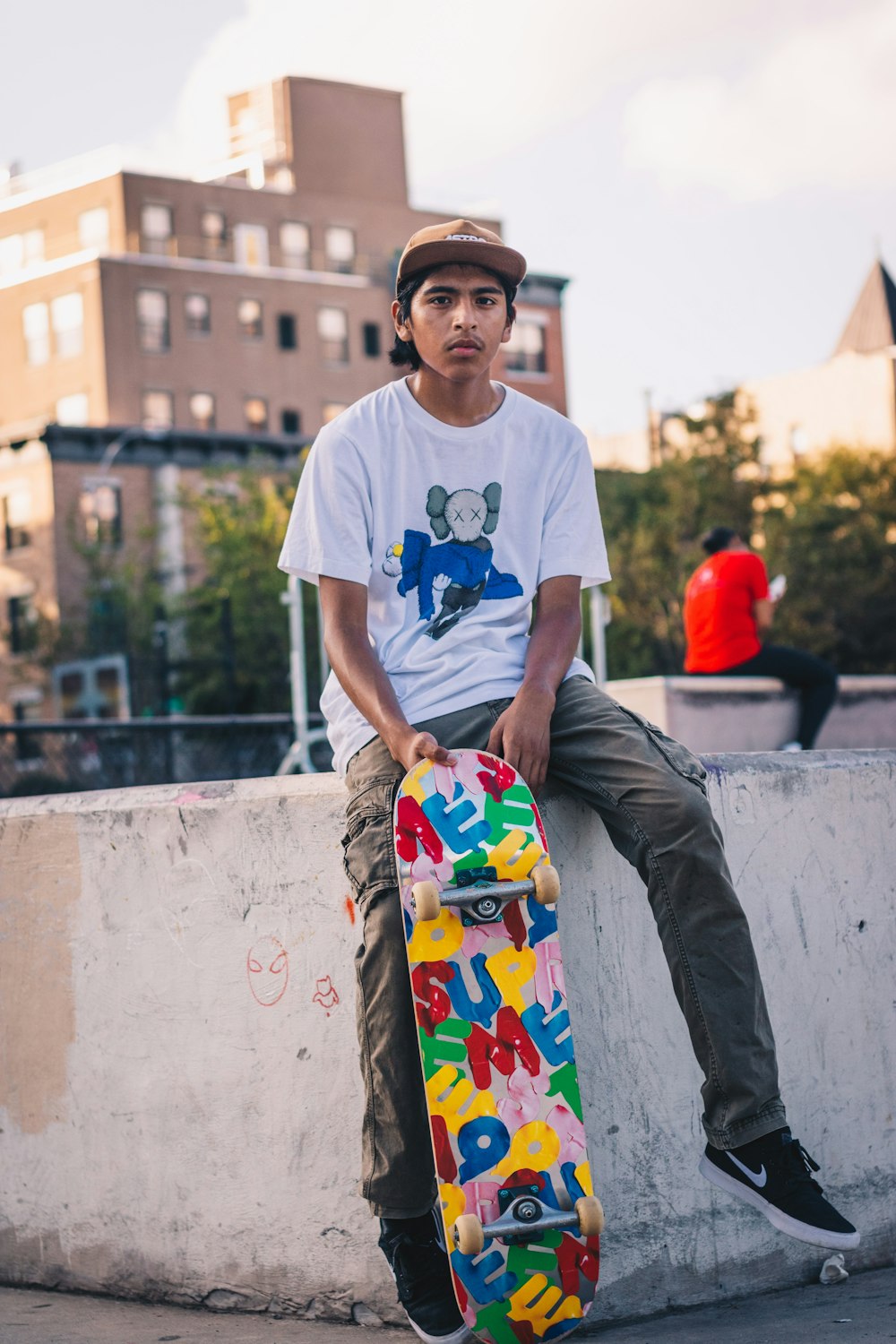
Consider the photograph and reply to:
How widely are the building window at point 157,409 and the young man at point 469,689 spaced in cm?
5018

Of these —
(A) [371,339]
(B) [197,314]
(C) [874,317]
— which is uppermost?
(C) [874,317]

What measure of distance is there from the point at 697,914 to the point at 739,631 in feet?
23.5

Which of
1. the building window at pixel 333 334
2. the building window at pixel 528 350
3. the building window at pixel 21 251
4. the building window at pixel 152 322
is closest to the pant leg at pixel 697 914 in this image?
the building window at pixel 528 350

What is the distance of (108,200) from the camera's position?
182 ft

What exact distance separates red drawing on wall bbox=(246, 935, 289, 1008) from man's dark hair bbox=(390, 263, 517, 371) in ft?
4.63

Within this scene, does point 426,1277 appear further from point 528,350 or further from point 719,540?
point 528,350

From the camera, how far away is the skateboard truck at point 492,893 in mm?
2973

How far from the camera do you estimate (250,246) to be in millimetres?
57781

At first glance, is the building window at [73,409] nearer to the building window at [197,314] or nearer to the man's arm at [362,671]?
the building window at [197,314]

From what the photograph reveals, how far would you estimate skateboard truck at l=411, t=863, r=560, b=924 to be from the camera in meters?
2.97

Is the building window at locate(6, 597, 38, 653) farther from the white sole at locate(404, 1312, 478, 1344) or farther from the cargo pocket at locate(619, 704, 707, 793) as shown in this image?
the white sole at locate(404, 1312, 478, 1344)

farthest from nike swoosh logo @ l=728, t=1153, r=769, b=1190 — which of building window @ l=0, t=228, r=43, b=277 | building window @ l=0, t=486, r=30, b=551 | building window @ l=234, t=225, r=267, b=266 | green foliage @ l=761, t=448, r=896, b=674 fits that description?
building window @ l=0, t=228, r=43, b=277

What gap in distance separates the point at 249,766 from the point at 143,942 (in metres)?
11.4

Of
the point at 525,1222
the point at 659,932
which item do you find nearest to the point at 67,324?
the point at 659,932
